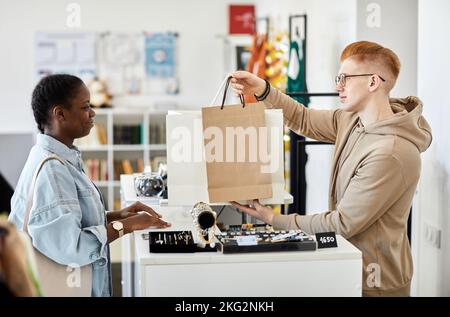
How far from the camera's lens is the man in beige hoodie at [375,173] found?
6.34ft

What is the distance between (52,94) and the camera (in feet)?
5.52

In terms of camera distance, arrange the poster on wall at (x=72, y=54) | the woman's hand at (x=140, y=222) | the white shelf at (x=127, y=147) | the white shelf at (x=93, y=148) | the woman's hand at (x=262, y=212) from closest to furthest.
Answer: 1. the woman's hand at (x=140, y=222)
2. the woman's hand at (x=262, y=212)
3. the white shelf at (x=93, y=148)
4. the white shelf at (x=127, y=147)
5. the poster on wall at (x=72, y=54)

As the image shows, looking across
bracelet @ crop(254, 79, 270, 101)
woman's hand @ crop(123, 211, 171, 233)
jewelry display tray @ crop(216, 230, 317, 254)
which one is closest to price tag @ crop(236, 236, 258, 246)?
jewelry display tray @ crop(216, 230, 317, 254)

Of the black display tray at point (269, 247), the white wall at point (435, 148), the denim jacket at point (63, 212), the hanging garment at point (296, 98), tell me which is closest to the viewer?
the denim jacket at point (63, 212)

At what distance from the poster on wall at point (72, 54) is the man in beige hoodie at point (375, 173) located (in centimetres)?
460

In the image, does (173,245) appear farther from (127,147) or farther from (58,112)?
(127,147)

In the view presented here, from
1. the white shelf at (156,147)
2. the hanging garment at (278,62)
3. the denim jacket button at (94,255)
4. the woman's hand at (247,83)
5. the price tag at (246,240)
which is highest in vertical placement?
the hanging garment at (278,62)

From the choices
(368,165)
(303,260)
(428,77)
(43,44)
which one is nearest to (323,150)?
(428,77)

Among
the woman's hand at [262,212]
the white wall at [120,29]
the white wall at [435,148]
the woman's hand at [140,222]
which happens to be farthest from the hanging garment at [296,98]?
the white wall at [120,29]

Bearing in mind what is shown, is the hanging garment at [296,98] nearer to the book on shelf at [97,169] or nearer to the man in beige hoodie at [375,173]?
the man in beige hoodie at [375,173]

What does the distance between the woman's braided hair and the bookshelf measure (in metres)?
4.43

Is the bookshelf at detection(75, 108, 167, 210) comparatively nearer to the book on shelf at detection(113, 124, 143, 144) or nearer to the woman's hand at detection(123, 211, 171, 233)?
the book on shelf at detection(113, 124, 143, 144)

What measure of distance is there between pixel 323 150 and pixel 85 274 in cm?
249

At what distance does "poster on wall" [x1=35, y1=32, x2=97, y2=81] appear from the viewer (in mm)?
6473
